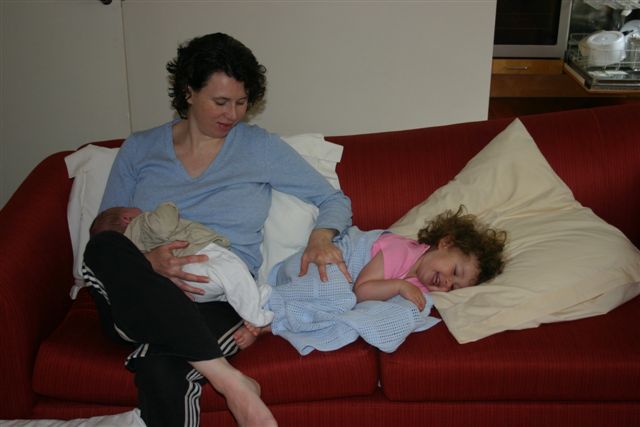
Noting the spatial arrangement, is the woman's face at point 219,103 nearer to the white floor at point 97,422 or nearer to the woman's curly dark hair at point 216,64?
the woman's curly dark hair at point 216,64

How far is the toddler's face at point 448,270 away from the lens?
2102mm

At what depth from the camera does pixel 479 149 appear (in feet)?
8.06

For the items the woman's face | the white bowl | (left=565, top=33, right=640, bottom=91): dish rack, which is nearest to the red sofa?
the woman's face

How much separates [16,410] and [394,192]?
4.24 ft

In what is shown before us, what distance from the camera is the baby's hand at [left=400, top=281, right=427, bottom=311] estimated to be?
201 centimetres

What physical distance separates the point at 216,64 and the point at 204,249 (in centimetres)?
52

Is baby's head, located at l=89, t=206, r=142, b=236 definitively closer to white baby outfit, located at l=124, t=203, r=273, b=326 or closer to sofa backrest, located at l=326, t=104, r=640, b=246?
white baby outfit, located at l=124, t=203, r=273, b=326

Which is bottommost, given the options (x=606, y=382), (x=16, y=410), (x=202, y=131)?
(x=16, y=410)

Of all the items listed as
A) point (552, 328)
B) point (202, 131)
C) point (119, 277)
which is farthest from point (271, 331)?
point (552, 328)

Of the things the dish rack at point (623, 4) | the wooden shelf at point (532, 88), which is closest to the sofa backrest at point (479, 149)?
the dish rack at point (623, 4)

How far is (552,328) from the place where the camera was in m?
1.98

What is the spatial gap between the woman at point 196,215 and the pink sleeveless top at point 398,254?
128 millimetres

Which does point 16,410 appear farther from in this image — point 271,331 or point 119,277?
point 271,331

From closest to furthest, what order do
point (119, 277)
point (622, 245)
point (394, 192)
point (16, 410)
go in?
point (119, 277) → point (16, 410) → point (622, 245) → point (394, 192)
